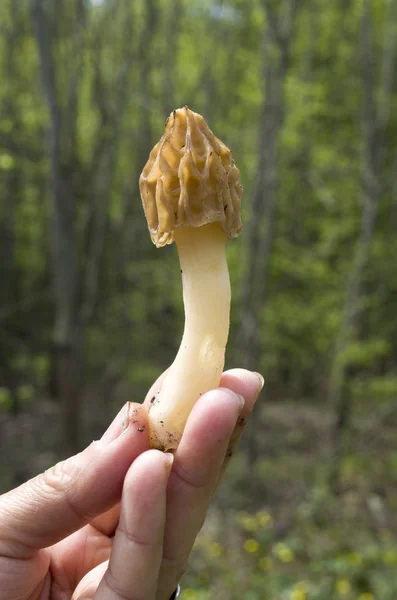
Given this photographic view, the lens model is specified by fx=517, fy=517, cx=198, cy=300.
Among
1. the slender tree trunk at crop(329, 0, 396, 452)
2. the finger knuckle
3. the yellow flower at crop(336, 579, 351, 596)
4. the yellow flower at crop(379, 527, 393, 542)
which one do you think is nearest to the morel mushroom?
the finger knuckle

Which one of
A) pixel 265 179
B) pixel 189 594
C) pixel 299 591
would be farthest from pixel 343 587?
pixel 265 179

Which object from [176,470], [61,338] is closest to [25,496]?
[176,470]

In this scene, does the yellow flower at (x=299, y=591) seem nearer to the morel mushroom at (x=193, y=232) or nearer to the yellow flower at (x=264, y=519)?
the yellow flower at (x=264, y=519)

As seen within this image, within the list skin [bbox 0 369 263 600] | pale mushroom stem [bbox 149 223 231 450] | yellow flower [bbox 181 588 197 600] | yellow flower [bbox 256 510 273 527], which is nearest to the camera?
skin [bbox 0 369 263 600]

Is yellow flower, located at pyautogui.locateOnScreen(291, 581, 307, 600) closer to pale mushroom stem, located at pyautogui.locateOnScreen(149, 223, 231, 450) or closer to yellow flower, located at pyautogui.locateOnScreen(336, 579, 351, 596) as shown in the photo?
yellow flower, located at pyautogui.locateOnScreen(336, 579, 351, 596)

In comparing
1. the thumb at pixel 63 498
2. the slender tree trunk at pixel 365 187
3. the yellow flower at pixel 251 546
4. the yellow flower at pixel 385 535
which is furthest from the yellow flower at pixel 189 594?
the slender tree trunk at pixel 365 187

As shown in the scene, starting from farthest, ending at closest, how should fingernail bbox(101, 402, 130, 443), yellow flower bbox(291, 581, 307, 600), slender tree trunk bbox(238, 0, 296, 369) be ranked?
slender tree trunk bbox(238, 0, 296, 369), yellow flower bbox(291, 581, 307, 600), fingernail bbox(101, 402, 130, 443)

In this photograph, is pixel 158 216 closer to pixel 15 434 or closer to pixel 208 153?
pixel 208 153

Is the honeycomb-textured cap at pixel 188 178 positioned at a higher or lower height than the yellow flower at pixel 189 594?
higher
